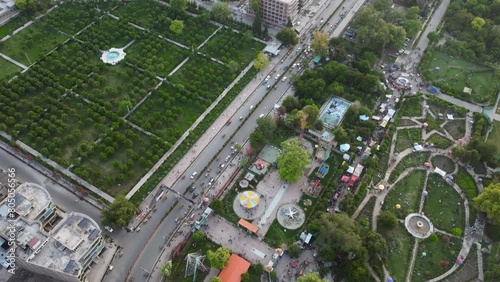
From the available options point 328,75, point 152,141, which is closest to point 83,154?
point 152,141

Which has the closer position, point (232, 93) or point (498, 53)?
point (232, 93)

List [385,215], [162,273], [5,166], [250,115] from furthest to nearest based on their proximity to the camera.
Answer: [250,115] < [5,166] < [385,215] < [162,273]

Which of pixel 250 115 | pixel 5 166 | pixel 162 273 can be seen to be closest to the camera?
pixel 162 273

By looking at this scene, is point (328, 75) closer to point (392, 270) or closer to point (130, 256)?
point (392, 270)

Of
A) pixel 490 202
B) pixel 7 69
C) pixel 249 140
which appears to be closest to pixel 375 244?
pixel 490 202

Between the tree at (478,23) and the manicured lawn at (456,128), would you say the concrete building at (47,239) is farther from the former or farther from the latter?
the tree at (478,23)

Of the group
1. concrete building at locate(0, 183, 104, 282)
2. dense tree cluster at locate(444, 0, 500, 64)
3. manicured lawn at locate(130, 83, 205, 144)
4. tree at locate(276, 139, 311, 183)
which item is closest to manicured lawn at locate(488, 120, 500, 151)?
dense tree cluster at locate(444, 0, 500, 64)
